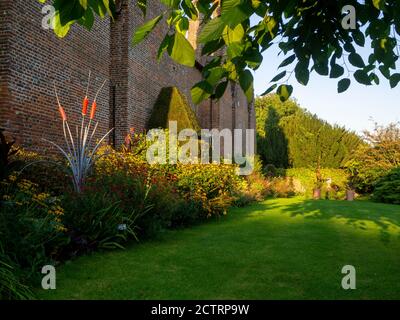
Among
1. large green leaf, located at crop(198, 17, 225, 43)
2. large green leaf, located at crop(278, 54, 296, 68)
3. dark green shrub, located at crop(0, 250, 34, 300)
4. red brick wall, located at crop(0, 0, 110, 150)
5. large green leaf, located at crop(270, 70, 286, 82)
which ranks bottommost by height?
dark green shrub, located at crop(0, 250, 34, 300)

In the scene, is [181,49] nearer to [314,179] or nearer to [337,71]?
[337,71]

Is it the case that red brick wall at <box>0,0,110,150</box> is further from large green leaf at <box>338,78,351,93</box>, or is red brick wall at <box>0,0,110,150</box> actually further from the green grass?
large green leaf at <box>338,78,351,93</box>

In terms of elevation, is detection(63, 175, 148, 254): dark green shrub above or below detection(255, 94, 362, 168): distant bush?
below

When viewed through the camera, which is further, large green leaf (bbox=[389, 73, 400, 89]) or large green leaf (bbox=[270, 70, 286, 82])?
large green leaf (bbox=[389, 73, 400, 89])

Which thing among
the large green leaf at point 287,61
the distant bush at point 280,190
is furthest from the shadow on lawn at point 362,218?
the distant bush at point 280,190

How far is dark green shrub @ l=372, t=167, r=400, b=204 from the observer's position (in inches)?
698

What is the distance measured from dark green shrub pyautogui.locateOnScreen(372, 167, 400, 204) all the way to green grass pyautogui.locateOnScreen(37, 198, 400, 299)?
9.66m

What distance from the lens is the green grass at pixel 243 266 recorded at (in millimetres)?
4426

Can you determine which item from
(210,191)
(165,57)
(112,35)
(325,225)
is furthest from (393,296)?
(165,57)

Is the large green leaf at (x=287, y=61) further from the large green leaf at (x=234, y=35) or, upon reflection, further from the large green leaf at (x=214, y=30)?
the large green leaf at (x=214, y=30)

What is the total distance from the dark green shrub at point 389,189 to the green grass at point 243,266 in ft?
31.7

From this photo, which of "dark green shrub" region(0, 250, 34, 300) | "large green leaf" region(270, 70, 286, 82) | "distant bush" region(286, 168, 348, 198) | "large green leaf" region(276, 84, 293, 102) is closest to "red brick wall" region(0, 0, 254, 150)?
"dark green shrub" region(0, 250, 34, 300)

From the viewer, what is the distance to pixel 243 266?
556 centimetres
